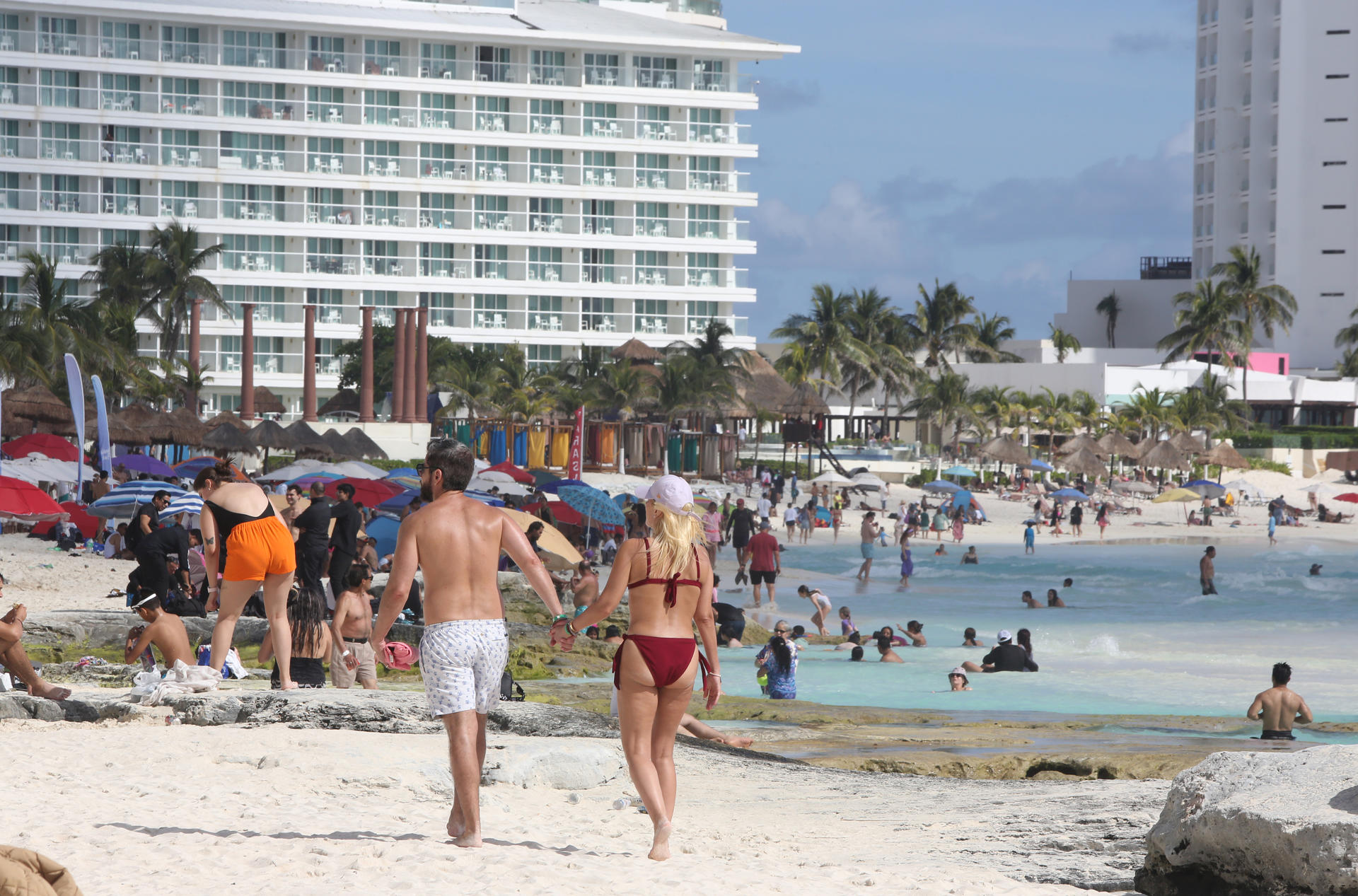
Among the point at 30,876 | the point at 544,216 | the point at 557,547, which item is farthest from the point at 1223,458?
the point at 30,876

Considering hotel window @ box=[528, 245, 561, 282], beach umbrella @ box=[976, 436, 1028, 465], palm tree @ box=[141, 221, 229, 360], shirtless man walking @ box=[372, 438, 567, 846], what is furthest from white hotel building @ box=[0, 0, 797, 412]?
shirtless man walking @ box=[372, 438, 567, 846]

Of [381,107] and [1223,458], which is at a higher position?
[381,107]

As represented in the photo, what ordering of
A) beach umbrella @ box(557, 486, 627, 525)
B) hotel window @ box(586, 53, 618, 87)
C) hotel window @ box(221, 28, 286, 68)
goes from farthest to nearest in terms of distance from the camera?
hotel window @ box(586, 53, 618, 87), hotel window @ box(221, 28, 286, 68), beach umbrella @ box(557, 486, 627, 525)

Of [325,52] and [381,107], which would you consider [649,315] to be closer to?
[381,107]

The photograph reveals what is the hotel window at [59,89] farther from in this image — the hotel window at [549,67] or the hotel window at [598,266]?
the hotel window at [598,266]

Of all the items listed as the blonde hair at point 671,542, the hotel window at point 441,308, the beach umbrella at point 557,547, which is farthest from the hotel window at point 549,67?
the blonde hair at point 671,542

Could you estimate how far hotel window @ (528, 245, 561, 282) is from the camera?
67.4m

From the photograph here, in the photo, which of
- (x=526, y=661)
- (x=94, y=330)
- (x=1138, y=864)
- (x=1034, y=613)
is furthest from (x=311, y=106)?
(x=1138, y=864)

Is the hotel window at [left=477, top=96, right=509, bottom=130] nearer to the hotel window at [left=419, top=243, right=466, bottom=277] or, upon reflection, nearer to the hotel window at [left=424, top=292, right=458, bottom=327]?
the hotel window at [left=419, top=243, right=466, bottom=277]

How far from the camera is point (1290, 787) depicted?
5730 mm

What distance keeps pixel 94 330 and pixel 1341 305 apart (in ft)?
238

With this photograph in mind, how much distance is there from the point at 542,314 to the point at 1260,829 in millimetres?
63118

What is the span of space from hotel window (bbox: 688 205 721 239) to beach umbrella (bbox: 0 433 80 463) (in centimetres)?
4289

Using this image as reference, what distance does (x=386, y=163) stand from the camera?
6594 cm
